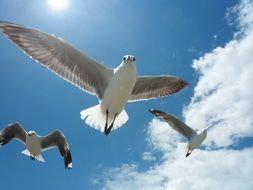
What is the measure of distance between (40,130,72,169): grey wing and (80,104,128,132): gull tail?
2.46 meters

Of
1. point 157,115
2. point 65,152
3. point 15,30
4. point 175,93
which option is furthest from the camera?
point 157,115

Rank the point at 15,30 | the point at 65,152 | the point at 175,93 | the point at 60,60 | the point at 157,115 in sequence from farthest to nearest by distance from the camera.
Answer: the point at 157,115
the point at 65,152
the point at 175,93
the point at 60,60
the point at 15,30

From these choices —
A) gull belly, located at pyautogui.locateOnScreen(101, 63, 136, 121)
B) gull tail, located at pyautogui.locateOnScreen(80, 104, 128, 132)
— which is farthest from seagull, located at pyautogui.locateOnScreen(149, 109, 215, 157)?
gull belly, located at pyautogui.locateOnScreen(101, 63, 136, 121)

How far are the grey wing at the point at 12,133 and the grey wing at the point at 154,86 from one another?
12.1 ft

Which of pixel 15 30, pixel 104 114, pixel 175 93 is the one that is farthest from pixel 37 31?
pixel 175 93

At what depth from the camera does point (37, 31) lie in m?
9.12

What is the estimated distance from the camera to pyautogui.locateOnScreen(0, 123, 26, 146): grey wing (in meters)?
12.6

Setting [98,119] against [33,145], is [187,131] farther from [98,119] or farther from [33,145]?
[98,119]

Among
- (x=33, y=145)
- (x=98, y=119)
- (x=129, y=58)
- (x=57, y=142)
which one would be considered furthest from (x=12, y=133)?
(x=129, y=58)

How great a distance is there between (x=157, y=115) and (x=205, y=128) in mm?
1623

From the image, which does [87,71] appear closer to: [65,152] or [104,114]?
[104,114]

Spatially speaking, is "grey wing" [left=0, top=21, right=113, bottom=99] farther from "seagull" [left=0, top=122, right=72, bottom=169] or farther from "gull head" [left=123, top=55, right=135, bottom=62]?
"seagull" [left=0, top=122, right=72, bottom=169]

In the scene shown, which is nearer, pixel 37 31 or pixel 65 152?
pixel 37 31

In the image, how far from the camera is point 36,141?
12844 millimetres
